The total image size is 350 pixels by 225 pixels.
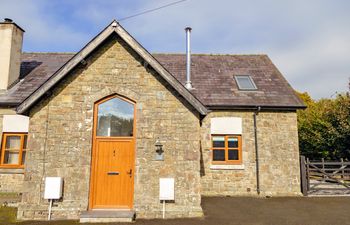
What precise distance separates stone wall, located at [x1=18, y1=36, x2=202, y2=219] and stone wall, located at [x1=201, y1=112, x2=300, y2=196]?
3975 millimetres

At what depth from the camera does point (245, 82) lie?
14203mm

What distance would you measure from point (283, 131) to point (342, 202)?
3.76m

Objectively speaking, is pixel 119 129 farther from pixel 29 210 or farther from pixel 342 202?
pixel 342 202

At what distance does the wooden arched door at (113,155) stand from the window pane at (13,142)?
19.6ft

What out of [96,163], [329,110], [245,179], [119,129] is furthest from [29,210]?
[329,110]

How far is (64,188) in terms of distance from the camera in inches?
319

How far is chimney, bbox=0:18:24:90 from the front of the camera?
12773mm

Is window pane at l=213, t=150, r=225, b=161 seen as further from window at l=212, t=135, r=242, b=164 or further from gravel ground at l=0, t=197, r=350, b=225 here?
gravel ground at l=0, t=197, r=350, b=225

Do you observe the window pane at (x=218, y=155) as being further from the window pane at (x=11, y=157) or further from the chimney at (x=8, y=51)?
the chimney at (x=8, y=51)

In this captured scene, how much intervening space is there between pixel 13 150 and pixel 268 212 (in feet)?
37.6

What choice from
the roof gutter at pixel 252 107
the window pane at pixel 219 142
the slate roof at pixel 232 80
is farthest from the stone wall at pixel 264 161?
the slate roof at pixel 232 80

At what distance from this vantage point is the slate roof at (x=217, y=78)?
1254 centimetres

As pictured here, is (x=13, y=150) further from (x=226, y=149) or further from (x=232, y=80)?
(x=232, y=80)

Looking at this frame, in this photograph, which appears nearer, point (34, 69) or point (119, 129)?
→ point (119, 129)
